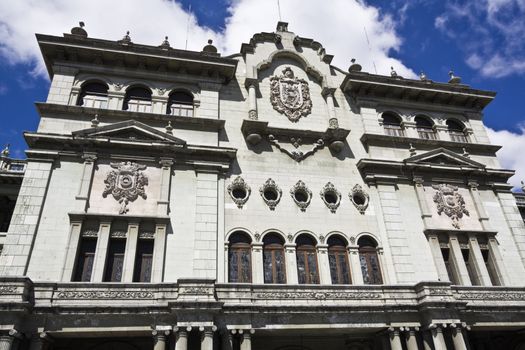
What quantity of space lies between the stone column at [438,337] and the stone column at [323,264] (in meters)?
4.97

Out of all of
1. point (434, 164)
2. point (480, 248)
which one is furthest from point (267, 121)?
point (480, 248)

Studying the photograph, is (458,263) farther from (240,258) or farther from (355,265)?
(240,258)

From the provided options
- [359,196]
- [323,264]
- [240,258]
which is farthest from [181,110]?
[323,264]

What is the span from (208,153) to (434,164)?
44.9ft

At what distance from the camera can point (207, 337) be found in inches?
611

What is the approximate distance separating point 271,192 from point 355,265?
582cm

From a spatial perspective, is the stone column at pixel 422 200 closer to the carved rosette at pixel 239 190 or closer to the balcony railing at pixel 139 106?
the carved rosette at pixel 239 190

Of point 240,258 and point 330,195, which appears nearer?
point 240,258

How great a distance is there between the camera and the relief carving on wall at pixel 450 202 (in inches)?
922

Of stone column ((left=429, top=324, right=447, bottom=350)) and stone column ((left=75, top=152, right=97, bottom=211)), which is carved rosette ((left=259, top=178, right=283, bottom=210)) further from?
stone column ((left=429, top=324, right=447, bottom=350))

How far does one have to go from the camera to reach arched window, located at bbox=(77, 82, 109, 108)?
22.4 m

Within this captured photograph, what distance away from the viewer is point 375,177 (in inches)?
922

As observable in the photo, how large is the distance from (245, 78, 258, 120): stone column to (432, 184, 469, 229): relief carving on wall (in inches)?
457

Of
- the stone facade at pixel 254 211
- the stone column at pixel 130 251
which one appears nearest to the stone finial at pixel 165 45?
the stone facade at pixel 254 211
